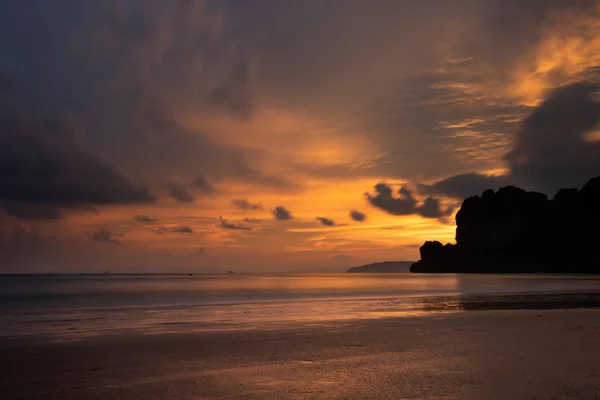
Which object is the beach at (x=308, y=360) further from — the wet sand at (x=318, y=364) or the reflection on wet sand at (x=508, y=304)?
the reflection on wet sand at (x=508, y=304)

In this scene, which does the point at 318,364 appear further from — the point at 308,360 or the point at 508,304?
the point at 508,304

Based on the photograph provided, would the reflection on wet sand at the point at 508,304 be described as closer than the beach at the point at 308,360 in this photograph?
No

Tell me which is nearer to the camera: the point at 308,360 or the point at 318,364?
the point at 318,364

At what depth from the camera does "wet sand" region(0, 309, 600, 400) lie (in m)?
12.6

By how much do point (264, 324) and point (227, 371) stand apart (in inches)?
539

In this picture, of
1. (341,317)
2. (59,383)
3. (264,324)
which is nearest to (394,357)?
(59,383)

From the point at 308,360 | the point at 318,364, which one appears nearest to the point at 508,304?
the point at 308,360

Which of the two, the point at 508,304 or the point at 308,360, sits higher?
the point at 308,360

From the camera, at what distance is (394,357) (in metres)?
17.4

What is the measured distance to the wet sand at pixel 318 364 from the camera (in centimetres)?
1264

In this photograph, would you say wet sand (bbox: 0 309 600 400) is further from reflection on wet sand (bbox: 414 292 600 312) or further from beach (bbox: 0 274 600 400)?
reflection on wet sand (bbox: 414 292 600 312)

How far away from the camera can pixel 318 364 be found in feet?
53.2

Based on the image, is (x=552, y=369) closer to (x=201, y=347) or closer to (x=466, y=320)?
(x=201, y=347)

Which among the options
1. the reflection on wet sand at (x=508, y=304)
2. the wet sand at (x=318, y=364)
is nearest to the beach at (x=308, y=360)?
the wet sand at (x=318, y=364)
